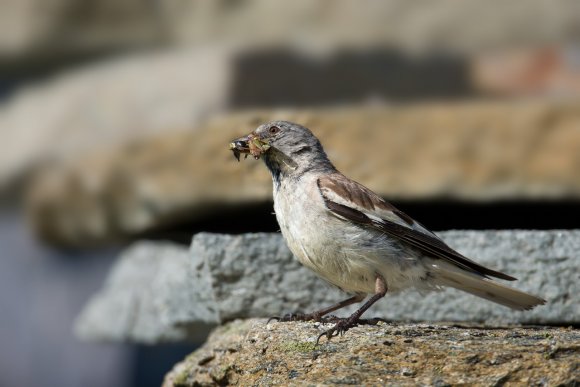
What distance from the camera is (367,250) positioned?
4.30 m

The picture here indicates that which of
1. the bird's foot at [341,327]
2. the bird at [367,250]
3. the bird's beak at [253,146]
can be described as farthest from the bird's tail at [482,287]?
the bird's beak at [253,146]

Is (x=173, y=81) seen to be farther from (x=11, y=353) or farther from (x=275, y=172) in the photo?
(x=11, y=353)

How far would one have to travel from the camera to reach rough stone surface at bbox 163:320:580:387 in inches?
142

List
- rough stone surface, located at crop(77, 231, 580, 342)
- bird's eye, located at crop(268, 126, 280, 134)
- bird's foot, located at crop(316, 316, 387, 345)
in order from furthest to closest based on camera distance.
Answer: bird's eye, located at crop(268, 126, 280, 134) → rough stone surface, located at crop(77, 231, 580, 342) → bird's foot, located at crop(316, 316, 387, 345)

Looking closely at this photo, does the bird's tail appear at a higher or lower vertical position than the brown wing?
lower

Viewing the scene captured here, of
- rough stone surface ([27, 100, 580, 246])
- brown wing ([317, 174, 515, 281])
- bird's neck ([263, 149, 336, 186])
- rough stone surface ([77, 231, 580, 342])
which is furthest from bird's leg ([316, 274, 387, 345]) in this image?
rough stone surface ([27, 100, 580, 246])

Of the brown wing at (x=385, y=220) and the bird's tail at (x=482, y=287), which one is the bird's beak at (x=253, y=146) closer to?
the brown wing at (x=385, y=220)

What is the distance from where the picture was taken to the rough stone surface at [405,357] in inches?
142

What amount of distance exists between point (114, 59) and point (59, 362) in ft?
7.29

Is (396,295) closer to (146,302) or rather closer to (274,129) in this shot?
(274,129)

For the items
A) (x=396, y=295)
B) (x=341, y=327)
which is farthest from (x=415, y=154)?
(x=341, y=327)

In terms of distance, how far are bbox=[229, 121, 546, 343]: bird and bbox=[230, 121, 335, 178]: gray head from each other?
18 cm

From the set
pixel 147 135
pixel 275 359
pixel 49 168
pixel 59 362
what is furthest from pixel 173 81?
pixel 275 359

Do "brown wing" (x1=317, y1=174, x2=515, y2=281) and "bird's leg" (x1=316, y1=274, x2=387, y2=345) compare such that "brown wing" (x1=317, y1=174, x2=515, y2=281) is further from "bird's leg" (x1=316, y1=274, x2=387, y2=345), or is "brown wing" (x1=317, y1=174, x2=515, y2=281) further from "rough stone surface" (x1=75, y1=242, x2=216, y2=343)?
"rough stone surface" (x1=75, y1=242, x2=216, y2=343)
